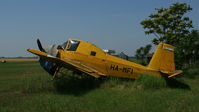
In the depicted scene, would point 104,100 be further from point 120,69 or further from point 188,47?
point 188,47

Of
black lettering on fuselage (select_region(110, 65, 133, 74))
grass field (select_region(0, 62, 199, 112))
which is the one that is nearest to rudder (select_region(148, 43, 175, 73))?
grass field (select_region(0, 62, 199, 112))

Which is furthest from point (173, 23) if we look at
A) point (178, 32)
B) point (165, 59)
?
point (165, 59)

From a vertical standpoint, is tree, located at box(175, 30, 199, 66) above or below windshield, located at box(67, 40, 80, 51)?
above

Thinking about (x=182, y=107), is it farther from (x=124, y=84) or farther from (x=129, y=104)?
(x=124, y=84)

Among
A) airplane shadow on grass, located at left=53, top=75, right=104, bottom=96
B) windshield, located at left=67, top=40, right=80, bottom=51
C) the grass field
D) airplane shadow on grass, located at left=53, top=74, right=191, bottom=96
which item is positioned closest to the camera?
the grass field

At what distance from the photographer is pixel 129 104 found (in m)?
5.54

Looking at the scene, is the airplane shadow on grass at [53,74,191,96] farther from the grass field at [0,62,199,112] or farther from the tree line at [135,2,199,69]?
the tree line at [135,2,199,69]

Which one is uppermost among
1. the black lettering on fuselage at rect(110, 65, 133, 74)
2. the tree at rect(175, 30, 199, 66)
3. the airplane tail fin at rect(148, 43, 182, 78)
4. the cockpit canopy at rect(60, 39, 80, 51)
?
the tree at rect(175, 30, 199, 66)

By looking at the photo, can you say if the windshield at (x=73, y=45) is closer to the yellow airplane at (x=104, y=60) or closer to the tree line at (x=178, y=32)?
the yellow airplane at (x=104, y=60)

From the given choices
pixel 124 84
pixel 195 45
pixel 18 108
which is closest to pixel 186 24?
pixel 195 45

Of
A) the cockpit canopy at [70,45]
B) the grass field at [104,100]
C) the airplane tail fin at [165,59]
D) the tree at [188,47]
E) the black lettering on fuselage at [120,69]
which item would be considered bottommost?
the grass field at [104,100]

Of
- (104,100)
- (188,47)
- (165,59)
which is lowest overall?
(104,100)

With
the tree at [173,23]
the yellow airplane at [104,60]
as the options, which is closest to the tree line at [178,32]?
the tree at [173,23]

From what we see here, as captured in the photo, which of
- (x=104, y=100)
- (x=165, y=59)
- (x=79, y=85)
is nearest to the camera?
(x=104, y=100)
